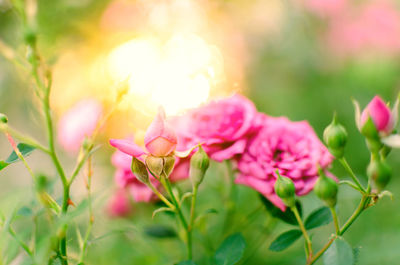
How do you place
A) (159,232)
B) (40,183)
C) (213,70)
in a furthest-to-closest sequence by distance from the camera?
(213,70), (159,232), (40,183)

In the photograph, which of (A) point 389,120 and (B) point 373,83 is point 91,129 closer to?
(A) point 389,120

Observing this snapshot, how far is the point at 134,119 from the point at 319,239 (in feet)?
2.16

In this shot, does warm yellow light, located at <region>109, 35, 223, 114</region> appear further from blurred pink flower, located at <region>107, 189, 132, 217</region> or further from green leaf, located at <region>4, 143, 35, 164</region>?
green leaf, located at <region>4, 143, 35, 164</region>

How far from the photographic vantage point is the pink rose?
428 mm

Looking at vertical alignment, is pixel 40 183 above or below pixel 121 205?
above

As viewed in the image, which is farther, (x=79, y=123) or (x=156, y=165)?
(x=79, y=123)

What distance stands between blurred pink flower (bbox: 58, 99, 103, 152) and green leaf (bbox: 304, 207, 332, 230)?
1.10 ft

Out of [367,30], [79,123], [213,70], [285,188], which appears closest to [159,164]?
[285,188]

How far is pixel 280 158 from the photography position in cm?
44

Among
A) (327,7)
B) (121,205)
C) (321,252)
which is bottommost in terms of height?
(121,205)

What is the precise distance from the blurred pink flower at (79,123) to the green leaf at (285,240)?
1.05 feet

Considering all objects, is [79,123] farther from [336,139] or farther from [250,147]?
[336,139]

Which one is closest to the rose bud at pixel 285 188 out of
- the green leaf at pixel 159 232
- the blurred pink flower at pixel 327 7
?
the green leaf at pixel 159 232

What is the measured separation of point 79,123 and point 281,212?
0.35 meters
